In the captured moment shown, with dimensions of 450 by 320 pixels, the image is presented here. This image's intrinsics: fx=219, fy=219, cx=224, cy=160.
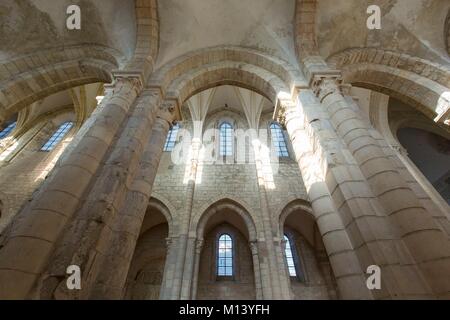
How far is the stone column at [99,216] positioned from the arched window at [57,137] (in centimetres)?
1028

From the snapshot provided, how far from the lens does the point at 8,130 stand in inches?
483

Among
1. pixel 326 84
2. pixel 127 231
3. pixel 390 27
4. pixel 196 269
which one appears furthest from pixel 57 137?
pixel 390 27

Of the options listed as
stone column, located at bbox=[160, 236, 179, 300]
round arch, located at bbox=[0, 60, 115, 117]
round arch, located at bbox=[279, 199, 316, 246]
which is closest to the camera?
round arch, located at bbox=[0, 60, 115, 117]

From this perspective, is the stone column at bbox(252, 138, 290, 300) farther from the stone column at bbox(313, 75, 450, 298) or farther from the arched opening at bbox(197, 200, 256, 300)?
the stone column at bbox(313, 75, 450, 298)

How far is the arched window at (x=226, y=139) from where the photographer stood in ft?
37.2

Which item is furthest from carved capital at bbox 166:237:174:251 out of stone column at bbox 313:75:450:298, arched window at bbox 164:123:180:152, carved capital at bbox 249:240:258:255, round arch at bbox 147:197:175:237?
stone column at bbox 313:75:450:298

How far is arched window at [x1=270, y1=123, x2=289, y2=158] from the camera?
Answer: 37.9 feet

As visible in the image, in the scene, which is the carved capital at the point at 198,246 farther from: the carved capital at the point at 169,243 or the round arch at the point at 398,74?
the round arch at the point at 398,74

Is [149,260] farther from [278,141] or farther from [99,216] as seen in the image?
[99,216]

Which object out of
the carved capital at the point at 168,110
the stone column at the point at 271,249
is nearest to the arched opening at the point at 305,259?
the stone column at the point at 271,249

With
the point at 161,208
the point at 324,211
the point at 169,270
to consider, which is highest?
the point at 161,208

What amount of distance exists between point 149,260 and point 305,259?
7320mm

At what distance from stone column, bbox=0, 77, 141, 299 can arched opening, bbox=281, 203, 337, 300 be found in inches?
301
